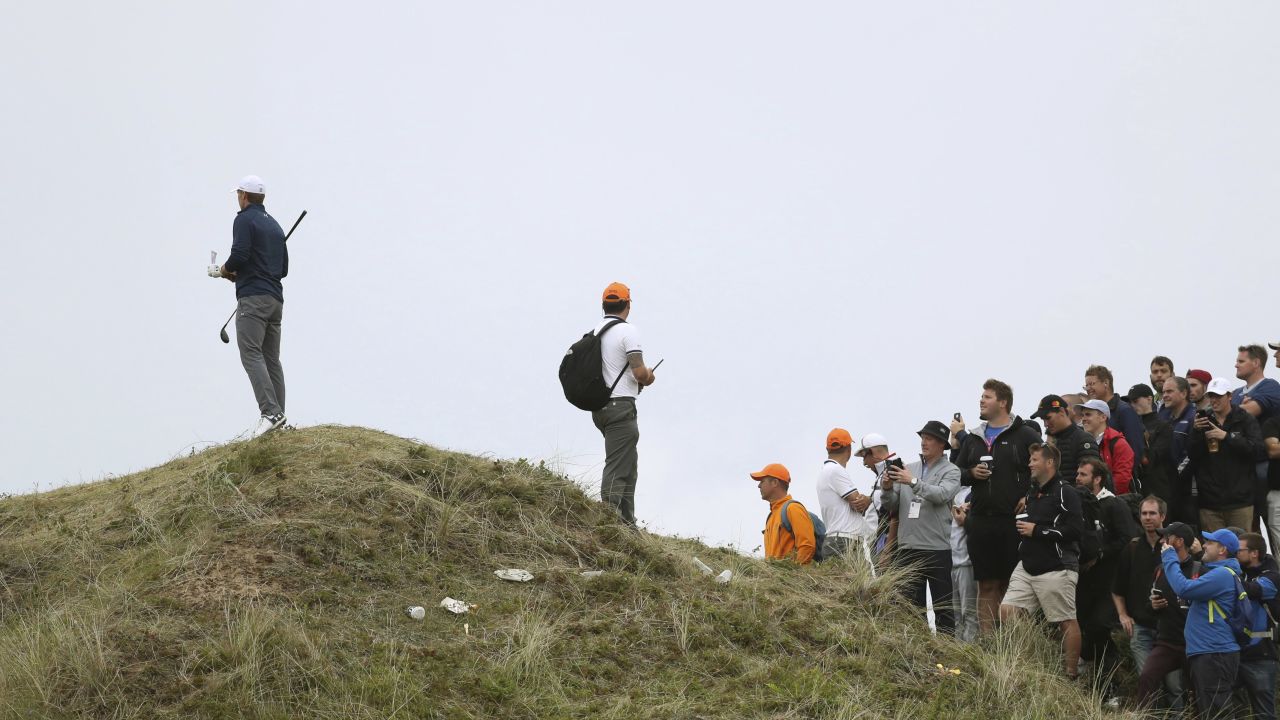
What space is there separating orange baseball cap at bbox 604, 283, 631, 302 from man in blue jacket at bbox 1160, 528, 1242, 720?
16.2ft

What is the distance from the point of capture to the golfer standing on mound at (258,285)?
12008 millimetres

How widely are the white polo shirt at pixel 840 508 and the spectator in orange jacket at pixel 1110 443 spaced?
2.20 metres

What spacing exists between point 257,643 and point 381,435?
438 cm

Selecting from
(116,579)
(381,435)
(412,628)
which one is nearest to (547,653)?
(412,628)

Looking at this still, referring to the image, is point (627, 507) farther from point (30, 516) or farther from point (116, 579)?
point (30, 516)

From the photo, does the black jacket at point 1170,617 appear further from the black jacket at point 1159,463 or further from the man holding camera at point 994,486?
the black jacket at point 1159,463

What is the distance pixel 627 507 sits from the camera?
38.6ft

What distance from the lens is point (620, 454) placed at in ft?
36.5

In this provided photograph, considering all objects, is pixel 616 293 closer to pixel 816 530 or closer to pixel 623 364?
pixel 623 364

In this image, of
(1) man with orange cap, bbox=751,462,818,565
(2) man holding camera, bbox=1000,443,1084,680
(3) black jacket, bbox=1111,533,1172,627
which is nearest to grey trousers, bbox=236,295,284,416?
(1) man with orange cap, bbox=751,462,818,565

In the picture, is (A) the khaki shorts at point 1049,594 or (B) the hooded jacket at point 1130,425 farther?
(B) the hooded jacket at point 1130,425

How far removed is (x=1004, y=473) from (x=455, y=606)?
4.89 m

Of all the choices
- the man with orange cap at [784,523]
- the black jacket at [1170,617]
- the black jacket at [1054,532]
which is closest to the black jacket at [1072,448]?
the black jacket at [1054,532]

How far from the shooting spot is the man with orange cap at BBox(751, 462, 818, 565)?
492 inches
